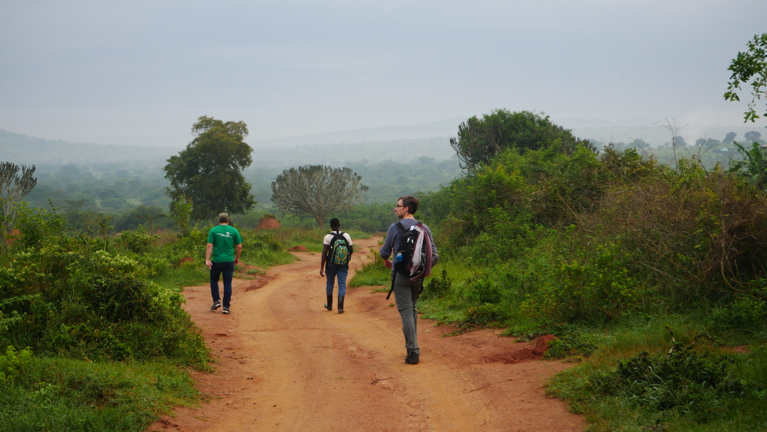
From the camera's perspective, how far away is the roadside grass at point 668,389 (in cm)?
345

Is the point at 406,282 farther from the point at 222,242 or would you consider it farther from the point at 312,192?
the point at 312,192

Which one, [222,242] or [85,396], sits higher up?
[222,242]

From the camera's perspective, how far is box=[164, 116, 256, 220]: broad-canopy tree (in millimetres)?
34812

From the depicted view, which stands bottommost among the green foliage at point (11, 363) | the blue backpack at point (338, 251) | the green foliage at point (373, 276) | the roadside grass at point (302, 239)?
the roadside grass at point (302, 239)

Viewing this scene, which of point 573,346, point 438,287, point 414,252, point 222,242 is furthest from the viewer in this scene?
point 438,287

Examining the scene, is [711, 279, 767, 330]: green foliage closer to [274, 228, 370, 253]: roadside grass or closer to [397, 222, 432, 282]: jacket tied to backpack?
[397, 222, 432, 282]: jacket tied to backpack

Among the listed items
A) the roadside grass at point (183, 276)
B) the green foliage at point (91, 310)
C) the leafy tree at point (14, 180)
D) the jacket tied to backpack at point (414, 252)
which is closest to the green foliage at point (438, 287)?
the jacket tied to backpack at point (414, 252)

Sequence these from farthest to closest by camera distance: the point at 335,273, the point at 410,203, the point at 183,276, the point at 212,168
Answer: the point at 212,168 < the point at 183,276 < the point at 335,273 < the point at 410,203

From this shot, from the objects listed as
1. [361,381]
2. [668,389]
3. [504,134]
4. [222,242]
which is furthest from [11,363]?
[504,134]

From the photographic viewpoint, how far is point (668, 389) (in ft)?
12.6

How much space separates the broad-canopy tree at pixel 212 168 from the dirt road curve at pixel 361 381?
28145mm

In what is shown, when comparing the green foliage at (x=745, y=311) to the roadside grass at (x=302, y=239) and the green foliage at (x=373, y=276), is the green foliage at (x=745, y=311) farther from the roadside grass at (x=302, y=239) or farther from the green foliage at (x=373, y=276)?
the roadside grass at (x=302, y=239)

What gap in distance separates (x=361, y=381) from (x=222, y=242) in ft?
14.9

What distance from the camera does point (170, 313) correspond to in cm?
592
